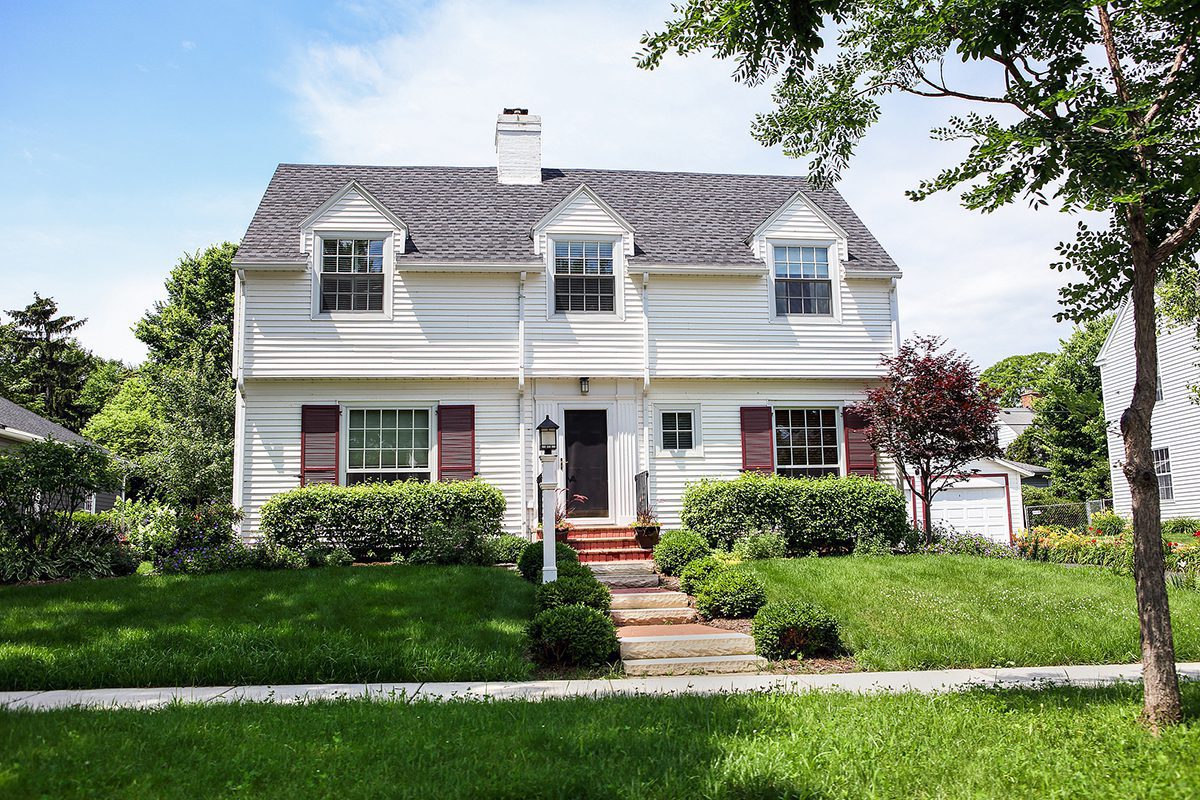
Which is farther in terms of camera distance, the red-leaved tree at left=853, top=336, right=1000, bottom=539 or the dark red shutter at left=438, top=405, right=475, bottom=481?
the dark red shutter at left=438, top=405, right=475, bottom=481

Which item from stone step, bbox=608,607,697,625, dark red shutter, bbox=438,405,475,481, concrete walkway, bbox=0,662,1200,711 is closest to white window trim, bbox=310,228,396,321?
dark red shutter, bbox=438,405,475,481

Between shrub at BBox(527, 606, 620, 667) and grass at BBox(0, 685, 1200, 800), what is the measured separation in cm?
178

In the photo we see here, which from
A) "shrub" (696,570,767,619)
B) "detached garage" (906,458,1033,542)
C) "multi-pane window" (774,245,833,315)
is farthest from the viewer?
"detached garage" (906,458,1033,542)

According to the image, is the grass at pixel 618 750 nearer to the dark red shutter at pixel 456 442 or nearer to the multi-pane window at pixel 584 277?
the dark red shutter at pixel 456 442

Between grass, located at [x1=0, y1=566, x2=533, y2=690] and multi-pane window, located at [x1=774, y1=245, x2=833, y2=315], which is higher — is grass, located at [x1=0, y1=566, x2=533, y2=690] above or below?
below

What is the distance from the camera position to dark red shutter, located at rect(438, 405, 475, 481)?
14281 millimetres

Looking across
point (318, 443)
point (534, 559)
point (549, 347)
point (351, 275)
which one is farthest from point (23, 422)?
point (534, 559)

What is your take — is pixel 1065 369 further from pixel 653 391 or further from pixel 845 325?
pixel 653 391

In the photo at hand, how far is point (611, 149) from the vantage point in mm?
18750

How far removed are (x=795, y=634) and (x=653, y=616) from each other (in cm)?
196

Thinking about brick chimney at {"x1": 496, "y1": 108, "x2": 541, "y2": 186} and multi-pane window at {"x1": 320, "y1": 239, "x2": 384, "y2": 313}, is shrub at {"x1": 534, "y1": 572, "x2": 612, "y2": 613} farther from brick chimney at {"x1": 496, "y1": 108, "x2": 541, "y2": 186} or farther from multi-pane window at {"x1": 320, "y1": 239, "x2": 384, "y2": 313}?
brick chimney at {"x1": 496, "y1": 108, "x2": 541, "y2": 186}

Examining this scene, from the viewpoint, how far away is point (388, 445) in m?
14.4

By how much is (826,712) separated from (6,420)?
2201 cm

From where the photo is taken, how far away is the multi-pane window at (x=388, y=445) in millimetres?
14289
